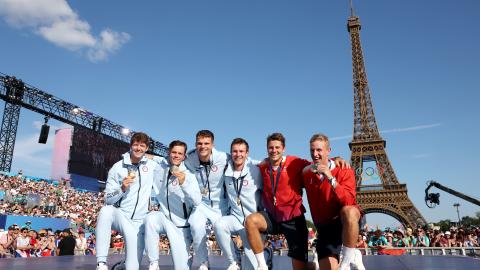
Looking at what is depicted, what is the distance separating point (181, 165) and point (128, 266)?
1288 mm

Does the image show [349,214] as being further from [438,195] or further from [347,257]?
[438,195]

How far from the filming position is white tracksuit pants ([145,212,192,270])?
407 centimetres

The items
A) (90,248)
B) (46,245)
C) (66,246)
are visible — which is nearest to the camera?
(66,246)

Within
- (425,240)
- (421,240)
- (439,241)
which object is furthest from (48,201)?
(439,241)

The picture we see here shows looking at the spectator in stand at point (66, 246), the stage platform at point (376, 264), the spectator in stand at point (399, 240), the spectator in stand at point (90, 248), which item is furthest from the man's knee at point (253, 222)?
the spectator in stand at point (90, 248)

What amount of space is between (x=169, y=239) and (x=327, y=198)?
1.86 m

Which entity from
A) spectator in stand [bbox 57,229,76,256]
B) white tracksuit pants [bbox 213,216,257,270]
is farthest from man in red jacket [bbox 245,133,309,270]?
spectator in stand [bbox 57,229,76,256]

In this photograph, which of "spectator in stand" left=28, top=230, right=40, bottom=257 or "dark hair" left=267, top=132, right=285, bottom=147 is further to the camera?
"spectator in stand" left=28, top=230, right=40, bottom=257

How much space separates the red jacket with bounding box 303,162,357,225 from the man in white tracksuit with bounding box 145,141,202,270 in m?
1.30

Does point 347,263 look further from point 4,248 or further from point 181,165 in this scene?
point 4,248

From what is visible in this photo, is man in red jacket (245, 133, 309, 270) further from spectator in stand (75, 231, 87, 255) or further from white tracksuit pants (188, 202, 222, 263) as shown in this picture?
spectator in stand (75, 231, 87, 255)

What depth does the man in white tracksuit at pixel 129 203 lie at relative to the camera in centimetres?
410

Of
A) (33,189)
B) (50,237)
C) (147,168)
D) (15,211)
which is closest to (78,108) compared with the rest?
(33,189)

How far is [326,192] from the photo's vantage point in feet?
12.7
